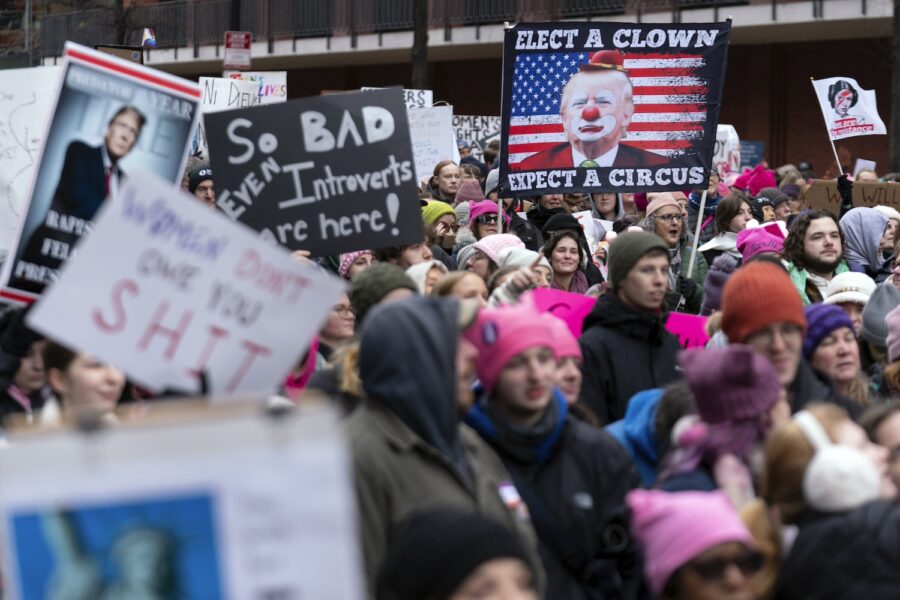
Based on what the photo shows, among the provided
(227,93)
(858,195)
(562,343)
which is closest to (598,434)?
(562,343)

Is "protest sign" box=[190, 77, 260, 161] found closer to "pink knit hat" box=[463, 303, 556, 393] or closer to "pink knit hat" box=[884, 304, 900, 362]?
"pink knit hat" box=[884, 304, 900, 362]

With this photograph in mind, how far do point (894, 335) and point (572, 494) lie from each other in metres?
2.83

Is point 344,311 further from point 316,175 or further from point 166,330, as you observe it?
point 166,330

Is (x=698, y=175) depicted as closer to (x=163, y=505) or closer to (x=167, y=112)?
(x=167, y=112)

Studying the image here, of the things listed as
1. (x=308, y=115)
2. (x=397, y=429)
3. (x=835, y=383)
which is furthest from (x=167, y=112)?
(x=835, y=383)

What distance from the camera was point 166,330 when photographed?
317 centimetres

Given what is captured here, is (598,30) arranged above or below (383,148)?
above

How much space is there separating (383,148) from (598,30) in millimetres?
3349

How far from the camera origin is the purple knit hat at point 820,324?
19.3ft

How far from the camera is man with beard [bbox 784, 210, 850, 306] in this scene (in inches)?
333

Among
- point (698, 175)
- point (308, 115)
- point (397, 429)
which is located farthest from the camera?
point (698, 175)

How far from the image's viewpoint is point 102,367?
4555 mm

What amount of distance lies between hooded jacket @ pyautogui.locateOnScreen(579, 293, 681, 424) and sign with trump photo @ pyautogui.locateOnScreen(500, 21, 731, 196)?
332 cm

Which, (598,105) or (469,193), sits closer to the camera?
(598,105)
